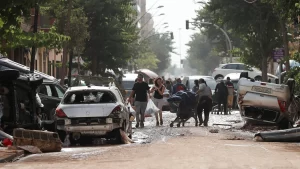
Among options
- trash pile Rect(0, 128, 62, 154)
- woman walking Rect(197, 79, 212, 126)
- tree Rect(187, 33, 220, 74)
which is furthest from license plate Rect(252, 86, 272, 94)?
tree Rect(187, 33, 220, 74)

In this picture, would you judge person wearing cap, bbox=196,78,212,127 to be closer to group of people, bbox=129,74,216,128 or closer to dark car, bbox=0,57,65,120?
group of people, bbox=129,74,216,128

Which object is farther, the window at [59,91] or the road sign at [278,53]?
the road sign at [278,53]

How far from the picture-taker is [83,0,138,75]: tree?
50750 mm

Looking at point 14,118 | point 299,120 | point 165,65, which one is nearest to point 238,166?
point 14,118

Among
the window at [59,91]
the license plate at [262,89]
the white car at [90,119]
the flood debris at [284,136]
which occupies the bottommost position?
the flood debris at [284,136]

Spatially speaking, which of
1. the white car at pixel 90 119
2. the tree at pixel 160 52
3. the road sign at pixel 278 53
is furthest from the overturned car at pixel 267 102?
Result: the tree at pixel 160 52

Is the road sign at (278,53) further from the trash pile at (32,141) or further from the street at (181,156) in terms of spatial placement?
the trash pile at (32,141)

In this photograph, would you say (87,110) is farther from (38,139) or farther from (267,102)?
(267,102)

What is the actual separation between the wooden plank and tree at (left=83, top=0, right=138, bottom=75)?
110ft

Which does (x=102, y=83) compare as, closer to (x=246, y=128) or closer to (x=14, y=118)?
(x=246, y=128)

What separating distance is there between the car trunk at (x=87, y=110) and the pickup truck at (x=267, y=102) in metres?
5.69

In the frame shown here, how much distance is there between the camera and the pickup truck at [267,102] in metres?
24.6

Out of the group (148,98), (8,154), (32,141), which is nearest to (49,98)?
(148,98)

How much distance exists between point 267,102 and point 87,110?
244 inches
